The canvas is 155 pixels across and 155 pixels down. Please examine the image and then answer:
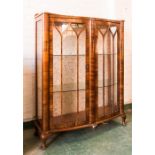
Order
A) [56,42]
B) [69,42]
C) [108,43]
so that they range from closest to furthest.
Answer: [56,42]
[69,42]
[108,43]

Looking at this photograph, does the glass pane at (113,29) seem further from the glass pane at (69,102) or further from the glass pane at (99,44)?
the glass pane at (69,102)

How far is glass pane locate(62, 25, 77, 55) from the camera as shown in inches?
89.0

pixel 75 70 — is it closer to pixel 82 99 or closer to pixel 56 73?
pixel 56 73

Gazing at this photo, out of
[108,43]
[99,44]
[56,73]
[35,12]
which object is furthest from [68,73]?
[35,12]

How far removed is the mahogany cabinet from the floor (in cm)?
14

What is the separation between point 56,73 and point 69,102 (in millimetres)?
388

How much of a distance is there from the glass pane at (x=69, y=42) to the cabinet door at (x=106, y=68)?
0.89ft

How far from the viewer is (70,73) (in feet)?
7.83
